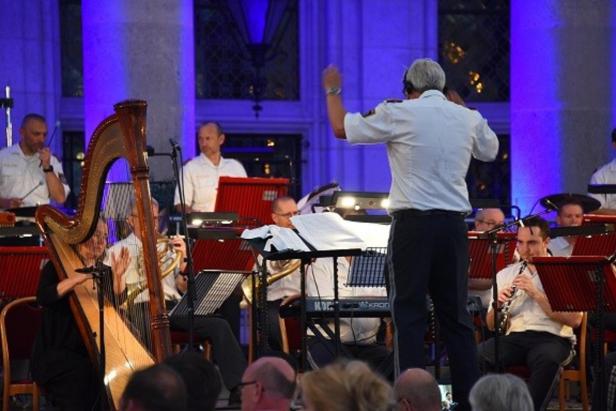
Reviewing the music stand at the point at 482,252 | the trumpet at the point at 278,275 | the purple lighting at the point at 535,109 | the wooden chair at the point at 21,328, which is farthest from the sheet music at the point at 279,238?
the purple lighting at the point at 535,109

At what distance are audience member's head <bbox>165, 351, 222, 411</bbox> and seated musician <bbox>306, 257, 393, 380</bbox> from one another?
470 cm

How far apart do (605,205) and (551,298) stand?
4.04m

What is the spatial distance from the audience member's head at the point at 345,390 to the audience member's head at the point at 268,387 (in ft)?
1.79

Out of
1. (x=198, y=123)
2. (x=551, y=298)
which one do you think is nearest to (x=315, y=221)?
(x=551, y=298)

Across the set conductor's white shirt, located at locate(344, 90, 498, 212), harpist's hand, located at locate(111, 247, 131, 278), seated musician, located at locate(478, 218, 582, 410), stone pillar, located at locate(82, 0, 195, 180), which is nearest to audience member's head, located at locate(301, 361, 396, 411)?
conductor's white shirt, located at locate(344, 90, 498, 212)

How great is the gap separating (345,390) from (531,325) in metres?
5.88

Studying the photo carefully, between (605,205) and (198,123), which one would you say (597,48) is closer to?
(605,205)

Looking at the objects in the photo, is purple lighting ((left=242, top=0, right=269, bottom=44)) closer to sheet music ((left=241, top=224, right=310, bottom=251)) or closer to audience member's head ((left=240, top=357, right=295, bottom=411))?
sheet music ((left=241, top=224, right=310, bottom=251))

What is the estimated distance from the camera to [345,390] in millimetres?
5195

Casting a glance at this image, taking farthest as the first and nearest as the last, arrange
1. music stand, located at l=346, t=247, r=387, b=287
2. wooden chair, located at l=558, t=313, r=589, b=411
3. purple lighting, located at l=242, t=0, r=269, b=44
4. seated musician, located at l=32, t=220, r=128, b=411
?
purple lighting, located at l=242, t=0, r=269, b=44 < wooden chair, located at l=558, t=313, r=589, b=411 < music stand, located at l=346, t=247, r=387, b=287 < seated musician, located at l=32, t=220, r=128, b=411

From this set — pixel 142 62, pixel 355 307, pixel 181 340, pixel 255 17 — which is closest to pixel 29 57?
pixel 255 17

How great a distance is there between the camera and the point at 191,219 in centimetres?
1134

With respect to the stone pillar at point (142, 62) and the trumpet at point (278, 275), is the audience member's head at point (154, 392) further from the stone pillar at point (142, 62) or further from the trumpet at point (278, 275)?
the stone pillar at point (142, 62)

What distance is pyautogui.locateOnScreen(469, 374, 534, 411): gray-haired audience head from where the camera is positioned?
5.81 m
